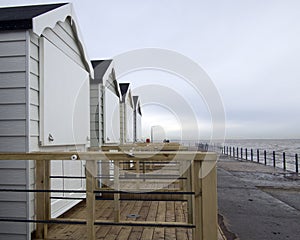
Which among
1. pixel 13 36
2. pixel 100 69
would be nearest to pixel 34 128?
pixel 13 36

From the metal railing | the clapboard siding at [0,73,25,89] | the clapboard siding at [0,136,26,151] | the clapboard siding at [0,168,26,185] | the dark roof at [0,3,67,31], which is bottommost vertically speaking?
the metal railing

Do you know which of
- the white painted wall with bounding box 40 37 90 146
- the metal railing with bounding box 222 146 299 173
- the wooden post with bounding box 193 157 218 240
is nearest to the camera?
the wooden post with bounding box 193 157 218 240

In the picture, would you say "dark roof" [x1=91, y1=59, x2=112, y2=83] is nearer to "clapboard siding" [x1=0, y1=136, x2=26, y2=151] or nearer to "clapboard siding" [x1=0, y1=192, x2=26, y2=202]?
"clapboard siding" [x1=0, y1=136, x2=26, y2=151]

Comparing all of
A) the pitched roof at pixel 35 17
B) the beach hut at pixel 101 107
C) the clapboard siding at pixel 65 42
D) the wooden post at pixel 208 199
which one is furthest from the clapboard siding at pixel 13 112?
the beach hut at pixel 101 107

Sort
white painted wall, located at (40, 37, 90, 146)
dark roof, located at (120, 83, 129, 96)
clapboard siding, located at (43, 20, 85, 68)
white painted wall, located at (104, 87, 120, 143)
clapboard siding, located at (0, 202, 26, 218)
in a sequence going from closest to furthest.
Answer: clapboard siding, located at (0, 202, 26, 218) → white painted wall, located at (40, 37, 90, 146) → clapboard siding, located at (43, 20, 85, 68) → white painted wall, located at (104, 87, 120, 143) → dark roof, located at (120, 83, 129, 96)

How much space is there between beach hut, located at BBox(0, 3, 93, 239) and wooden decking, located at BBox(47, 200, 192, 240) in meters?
0.33

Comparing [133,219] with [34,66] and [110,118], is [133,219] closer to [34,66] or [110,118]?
[34,66]

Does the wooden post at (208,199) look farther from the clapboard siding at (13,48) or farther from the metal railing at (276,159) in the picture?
the metal railing at (276,159)

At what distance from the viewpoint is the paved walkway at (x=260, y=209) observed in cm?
347

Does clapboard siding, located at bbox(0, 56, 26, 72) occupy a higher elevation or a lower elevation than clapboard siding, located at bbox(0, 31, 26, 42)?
lower

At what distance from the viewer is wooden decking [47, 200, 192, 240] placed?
2.89 m

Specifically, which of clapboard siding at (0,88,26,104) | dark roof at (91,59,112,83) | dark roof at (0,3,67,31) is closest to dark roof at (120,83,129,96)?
dark roof at (91,59,112,83)

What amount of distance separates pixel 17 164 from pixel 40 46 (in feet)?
4.67

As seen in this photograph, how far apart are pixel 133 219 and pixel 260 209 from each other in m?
A: 2.61
